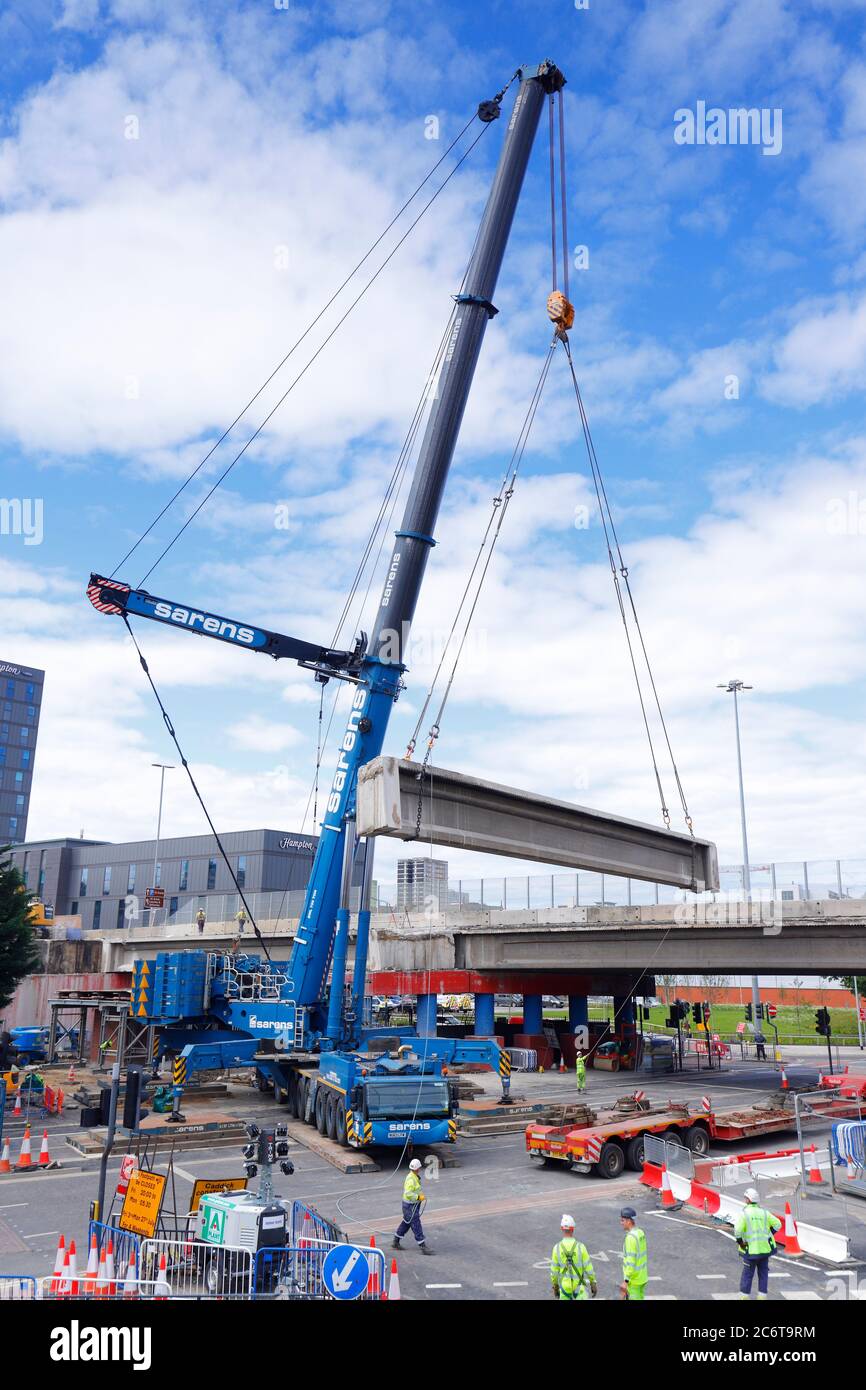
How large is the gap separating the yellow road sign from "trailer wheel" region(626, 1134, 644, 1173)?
40.6 ft

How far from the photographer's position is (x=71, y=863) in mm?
111875

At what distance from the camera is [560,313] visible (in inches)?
925

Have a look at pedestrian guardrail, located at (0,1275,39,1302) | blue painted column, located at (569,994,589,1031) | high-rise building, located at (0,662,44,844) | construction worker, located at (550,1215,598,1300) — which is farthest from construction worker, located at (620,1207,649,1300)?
high-rise building, located at (0,662,44,844)

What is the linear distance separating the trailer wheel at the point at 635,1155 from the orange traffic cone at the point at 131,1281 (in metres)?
12.7

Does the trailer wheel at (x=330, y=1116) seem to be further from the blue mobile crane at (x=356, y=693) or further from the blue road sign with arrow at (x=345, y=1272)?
the blue road sign with arrow at (x=345, y=1272)

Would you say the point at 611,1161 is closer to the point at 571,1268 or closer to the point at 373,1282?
the point at 373,1282

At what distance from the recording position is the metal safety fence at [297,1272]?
39.5 ft

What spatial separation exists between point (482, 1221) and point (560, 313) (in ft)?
62.9

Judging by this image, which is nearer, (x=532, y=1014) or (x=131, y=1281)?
(x=131, y=1281)

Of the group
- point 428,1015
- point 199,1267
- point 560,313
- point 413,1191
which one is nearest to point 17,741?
point 428,1015

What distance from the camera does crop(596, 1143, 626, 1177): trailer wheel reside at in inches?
850
